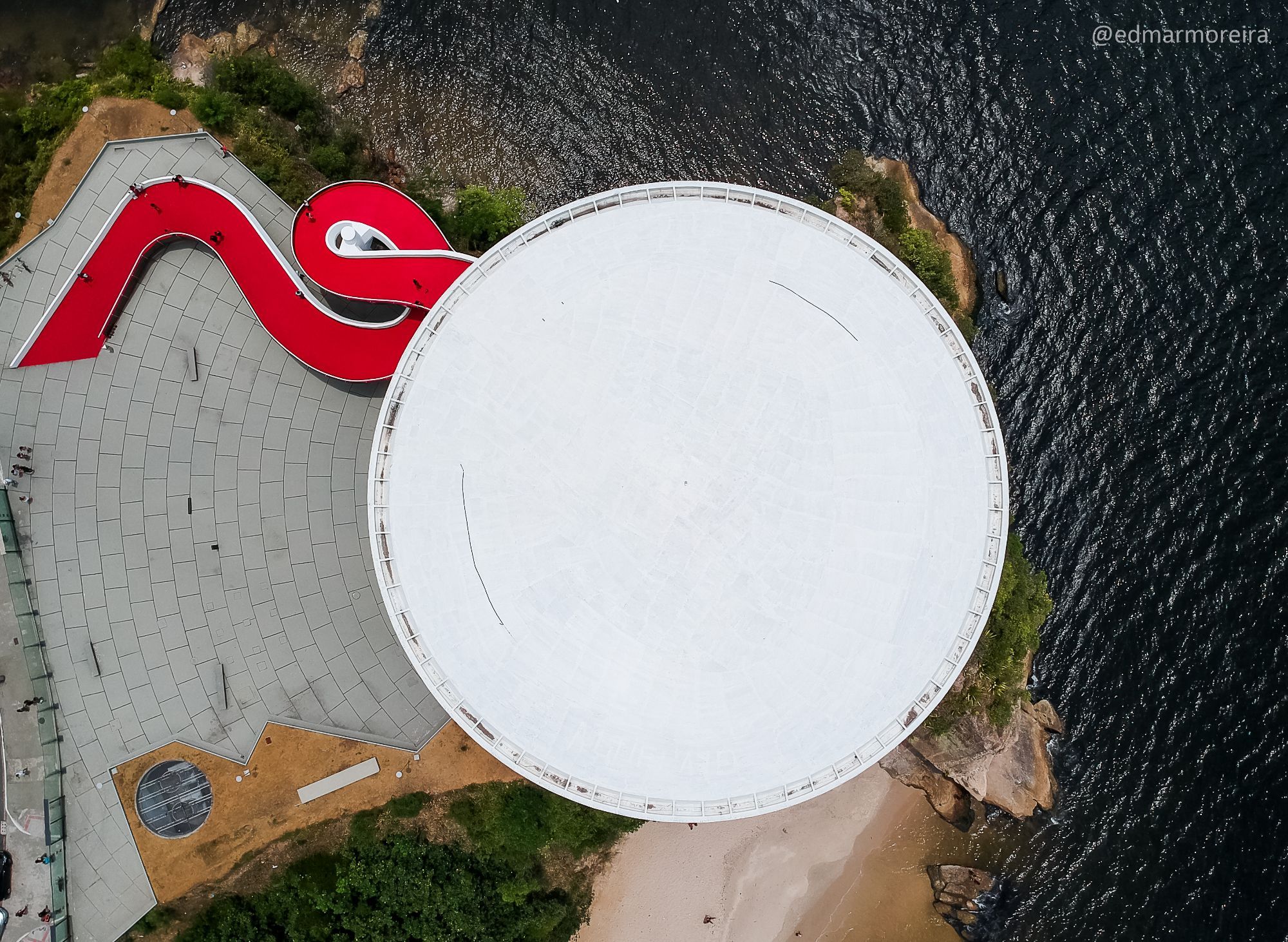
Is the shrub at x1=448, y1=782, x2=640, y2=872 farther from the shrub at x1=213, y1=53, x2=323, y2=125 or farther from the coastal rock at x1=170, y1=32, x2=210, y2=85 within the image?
the coastal rock at x1=170, y1=32, x2=210, y2=85

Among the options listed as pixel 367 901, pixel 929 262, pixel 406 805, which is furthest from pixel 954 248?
pixel 367 901

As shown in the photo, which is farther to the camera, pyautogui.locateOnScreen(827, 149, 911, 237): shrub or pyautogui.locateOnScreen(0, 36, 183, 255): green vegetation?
pyautogui.locateOnScreen(827, 149, 911, 237): shrub

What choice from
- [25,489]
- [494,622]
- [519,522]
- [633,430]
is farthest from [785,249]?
[25,489]

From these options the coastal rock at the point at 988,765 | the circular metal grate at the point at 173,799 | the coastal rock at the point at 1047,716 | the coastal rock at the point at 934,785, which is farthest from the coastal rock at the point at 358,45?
the coastal rock at the point at 1047,716

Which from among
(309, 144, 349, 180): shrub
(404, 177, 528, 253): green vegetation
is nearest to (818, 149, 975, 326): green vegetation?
(404, 177, 528, 253): green vegetation

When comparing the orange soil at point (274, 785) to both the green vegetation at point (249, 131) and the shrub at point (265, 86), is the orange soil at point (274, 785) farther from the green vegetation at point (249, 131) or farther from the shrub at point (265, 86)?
the shrub at point (265, 86)

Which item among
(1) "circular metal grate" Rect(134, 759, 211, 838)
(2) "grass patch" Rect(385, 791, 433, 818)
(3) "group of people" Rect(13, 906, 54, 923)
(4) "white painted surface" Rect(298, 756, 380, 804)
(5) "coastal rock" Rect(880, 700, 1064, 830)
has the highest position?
(1) "circular metal grate" Rect(134, 759, 211, 838)

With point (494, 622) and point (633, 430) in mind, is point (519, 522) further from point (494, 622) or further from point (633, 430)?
point (633, 430)
